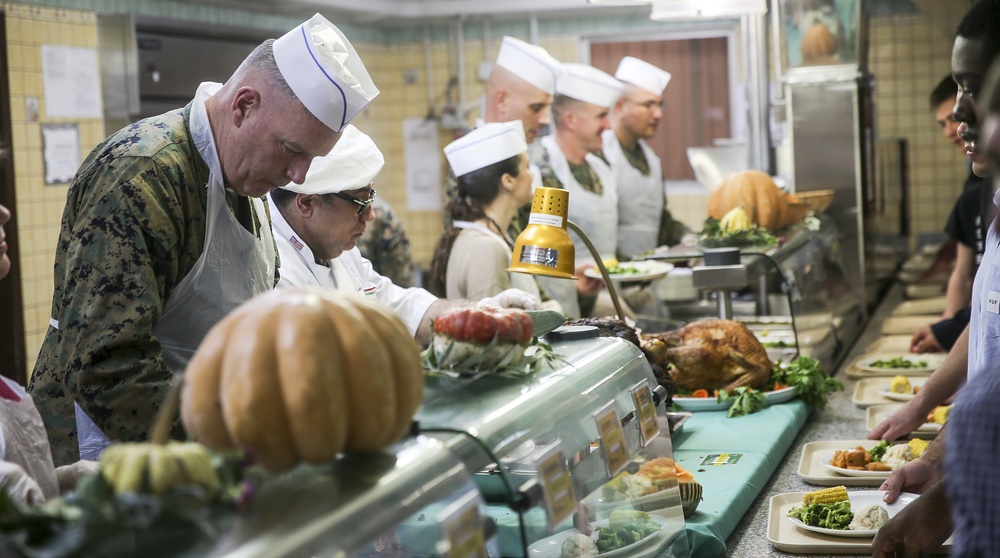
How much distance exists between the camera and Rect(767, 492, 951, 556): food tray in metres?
2.24

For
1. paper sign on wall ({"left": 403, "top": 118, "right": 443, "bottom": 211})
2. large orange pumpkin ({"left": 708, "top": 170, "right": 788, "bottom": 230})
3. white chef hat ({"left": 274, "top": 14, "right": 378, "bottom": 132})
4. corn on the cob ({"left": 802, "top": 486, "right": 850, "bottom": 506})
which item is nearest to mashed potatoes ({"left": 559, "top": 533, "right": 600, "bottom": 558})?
corn on the cob ({"left": 802, "top": 486, "right": 850, "bottom": 506})

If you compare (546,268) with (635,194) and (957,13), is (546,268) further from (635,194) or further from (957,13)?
(957,13)

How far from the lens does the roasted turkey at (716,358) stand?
3523mm

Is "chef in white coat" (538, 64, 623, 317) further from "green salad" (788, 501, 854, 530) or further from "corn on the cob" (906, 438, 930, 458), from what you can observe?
"green salad" (788, 501, 854, 530)

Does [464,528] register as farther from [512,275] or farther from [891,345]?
[891,345]

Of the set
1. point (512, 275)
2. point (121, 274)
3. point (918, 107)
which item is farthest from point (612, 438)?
point (918, 107)

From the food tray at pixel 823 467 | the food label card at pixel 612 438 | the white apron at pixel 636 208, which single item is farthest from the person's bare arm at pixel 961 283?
the food label card at pixel 612 438

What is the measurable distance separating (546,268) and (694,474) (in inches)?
30.7

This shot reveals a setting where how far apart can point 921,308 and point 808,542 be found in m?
4.28

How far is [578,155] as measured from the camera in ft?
19.4

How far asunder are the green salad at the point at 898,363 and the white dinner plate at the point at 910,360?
0.04 feet

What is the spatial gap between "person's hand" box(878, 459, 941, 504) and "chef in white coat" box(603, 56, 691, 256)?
380 centimetres

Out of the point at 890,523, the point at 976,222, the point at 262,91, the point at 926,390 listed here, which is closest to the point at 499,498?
the point at 890,523

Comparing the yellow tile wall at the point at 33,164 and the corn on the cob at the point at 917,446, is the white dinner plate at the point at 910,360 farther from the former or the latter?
the yellow tile wall at the point at 33,164
